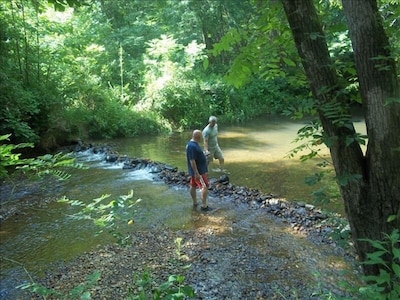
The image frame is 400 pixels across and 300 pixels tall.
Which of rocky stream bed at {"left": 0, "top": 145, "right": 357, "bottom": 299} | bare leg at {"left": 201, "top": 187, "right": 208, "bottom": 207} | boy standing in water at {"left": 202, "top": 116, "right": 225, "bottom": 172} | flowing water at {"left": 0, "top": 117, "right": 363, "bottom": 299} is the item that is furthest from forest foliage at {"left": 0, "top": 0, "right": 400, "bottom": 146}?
bare leg at {"left": 201, "top": 187, "right": 208, "bottom": 207}

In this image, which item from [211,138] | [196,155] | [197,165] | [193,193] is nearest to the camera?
[196,155]

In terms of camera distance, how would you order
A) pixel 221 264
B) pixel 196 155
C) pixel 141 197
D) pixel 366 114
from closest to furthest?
pixel 366 114 → pixel 221 264 → pixel 196 155 → pixel 141 197

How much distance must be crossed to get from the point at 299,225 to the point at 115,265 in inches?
134

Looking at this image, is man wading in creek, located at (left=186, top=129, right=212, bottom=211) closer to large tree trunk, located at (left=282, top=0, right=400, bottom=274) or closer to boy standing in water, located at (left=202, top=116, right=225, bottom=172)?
boy standing in water, located at (left=202, top=116, right=225, bottom=172)

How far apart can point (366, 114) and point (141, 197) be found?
7.61 m

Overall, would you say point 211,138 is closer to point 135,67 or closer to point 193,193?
point 193,193

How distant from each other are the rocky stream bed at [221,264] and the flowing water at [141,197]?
0.26 meters

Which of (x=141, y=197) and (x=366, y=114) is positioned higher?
(x=366, y=114)

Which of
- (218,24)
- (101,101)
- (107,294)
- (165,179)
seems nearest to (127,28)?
(218,24)

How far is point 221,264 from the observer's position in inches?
229

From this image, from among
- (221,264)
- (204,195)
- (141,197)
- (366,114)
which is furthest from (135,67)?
(366,114)

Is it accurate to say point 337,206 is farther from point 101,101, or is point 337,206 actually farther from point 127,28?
point 127,28

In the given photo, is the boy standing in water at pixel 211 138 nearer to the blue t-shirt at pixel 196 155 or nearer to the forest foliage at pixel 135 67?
the forest foliage at pixel 135 67

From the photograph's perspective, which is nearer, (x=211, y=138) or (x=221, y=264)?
(x=221, y=264)
